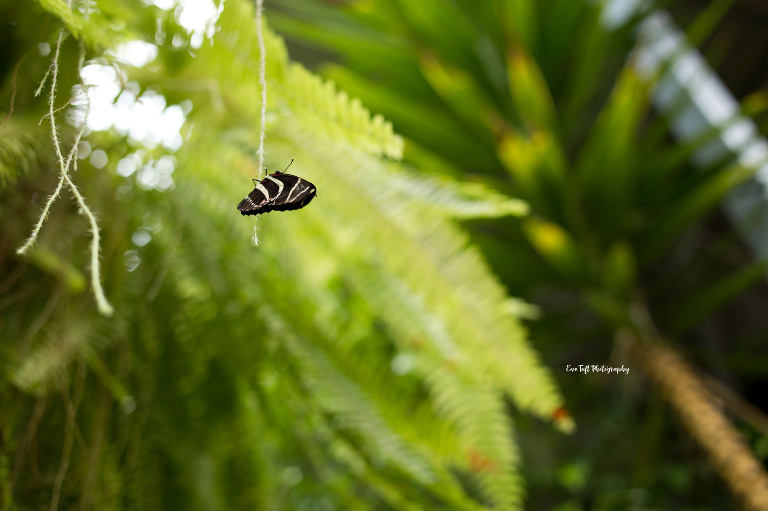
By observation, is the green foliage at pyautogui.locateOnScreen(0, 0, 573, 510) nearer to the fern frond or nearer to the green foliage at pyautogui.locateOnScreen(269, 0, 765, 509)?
the fern frond

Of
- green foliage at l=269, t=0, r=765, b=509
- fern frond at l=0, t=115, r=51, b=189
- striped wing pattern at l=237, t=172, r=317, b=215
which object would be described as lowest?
striped wing pattern at l=237, t=172, r=317, b=215

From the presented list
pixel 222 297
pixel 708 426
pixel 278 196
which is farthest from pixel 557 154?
pixel 278 196

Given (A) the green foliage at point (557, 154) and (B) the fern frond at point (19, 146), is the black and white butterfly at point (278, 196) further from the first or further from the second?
(A) the green foliage at point (557, 154)

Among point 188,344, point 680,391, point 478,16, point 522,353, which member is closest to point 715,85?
point 478,16

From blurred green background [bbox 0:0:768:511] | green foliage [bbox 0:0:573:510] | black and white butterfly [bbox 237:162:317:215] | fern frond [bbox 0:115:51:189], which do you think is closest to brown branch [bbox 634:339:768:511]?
blurred green background [bbox 0:0:768:511]

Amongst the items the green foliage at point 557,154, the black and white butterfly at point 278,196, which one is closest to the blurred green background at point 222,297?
the black and white butterfly at point 278,196

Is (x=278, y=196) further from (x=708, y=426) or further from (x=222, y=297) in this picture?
(x=708, y=426)

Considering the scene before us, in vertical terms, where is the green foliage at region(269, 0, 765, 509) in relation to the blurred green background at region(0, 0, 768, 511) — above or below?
above

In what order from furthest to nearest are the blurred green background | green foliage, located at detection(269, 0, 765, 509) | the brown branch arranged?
green foliage, located at detection(269, 0, 765, 509), the brown branch, the blurred green background
